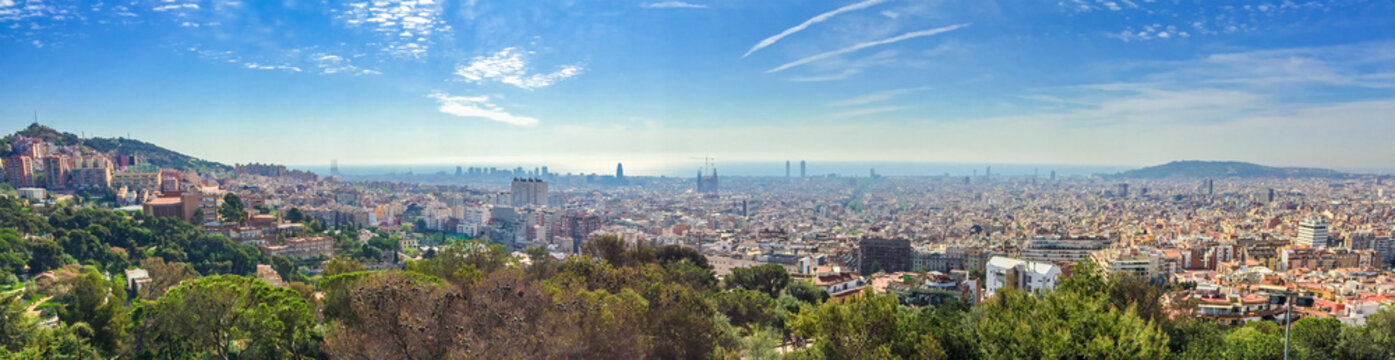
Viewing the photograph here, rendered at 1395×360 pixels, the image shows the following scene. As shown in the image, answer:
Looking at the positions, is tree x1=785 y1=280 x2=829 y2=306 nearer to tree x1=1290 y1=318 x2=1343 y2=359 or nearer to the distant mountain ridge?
tree x1=1290 y1=318 x2=1343 y2=359

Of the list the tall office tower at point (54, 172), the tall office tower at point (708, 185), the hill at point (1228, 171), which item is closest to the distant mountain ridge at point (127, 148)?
the tall office tower at point (54, 172)

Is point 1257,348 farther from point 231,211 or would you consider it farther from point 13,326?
point 231,211

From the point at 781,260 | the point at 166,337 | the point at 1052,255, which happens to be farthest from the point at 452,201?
the point at 166,337

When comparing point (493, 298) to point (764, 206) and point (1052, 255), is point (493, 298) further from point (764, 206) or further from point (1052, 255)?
point (764, 206)

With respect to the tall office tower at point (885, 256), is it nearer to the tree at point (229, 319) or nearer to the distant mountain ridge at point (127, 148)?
the tree at point (229, 319)

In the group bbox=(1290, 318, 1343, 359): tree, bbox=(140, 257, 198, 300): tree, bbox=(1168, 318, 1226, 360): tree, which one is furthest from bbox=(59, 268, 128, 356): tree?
bbox=(1290, 318, 1343, 359): tree
